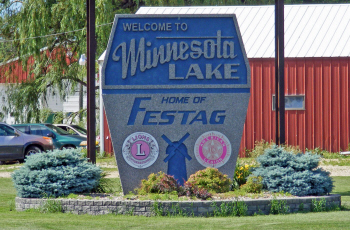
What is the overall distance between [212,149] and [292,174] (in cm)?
160

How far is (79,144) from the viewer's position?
23172 mm

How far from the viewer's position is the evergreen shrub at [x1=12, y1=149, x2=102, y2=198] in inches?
396

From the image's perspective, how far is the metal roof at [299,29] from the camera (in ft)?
68.0

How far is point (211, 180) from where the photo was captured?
10117mm

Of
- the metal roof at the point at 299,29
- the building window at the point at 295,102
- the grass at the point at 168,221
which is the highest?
the metal roof at the point at 299,29

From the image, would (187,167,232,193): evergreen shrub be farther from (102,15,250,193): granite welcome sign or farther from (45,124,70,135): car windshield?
(45,124,70,135): car windshield

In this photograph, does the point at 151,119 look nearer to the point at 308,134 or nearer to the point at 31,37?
the point at 308,134

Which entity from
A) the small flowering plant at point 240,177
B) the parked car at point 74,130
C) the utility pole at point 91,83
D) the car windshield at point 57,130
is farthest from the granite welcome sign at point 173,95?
the parked car at point 74,130

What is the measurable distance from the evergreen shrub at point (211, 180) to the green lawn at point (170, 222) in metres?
1.18

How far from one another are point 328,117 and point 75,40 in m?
14.0

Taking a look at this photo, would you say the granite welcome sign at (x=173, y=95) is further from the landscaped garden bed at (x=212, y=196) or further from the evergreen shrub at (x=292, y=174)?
the evergreen shrub at (x=292, y=174)

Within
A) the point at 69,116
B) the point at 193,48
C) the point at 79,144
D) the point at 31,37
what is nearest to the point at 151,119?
the point at 193,48

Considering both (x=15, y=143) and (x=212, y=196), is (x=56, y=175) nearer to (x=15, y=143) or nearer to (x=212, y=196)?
(x=212, y=196)

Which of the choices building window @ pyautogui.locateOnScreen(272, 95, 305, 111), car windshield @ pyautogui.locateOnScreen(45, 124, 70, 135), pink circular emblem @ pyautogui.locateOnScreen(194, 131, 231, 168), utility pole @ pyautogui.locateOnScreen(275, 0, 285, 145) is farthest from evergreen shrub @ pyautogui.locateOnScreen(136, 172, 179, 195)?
car windshield @ pyautogui.locateOnScreen(45, 124, 70, 135)
